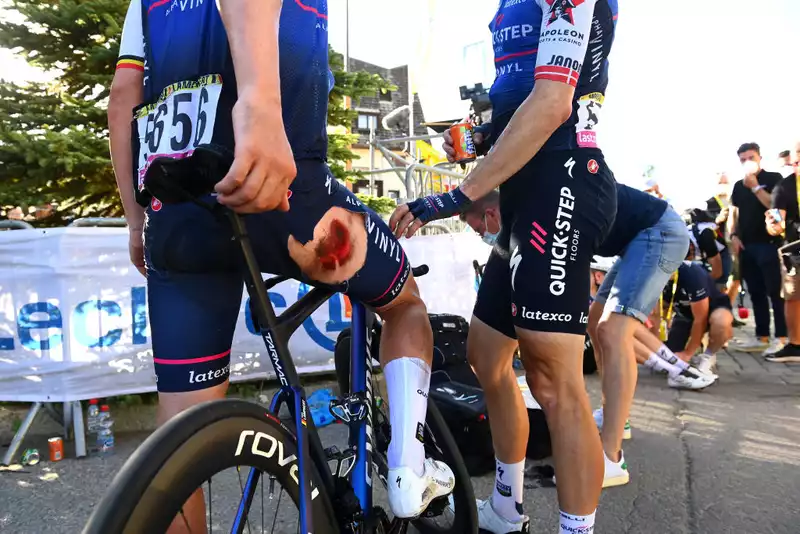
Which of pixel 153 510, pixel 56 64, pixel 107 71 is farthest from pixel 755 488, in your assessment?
pixel 56 64

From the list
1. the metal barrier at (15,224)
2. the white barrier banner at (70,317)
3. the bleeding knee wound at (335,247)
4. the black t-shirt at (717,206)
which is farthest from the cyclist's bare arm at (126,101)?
the black t-shirt at (717,206)

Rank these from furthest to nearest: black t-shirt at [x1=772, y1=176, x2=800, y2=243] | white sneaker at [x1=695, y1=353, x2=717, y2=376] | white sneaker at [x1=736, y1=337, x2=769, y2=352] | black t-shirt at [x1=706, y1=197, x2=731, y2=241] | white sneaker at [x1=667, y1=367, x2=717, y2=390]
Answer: black t-shirt at [x1=706, y1=197, x2=731, y2=241], white sneaker at [x1=736, y1=337, x2=769, y2=352], black t-shirt at [x1=772, y1=176, x2=800, y2=243], white sneaker at [x1=695, y1=353, x2=717, y2=376], white sneaker at [x1=667, y1=367, x2=717, y2=390]

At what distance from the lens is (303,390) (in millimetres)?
1483

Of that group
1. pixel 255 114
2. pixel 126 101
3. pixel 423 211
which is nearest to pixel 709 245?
pixel 423 211

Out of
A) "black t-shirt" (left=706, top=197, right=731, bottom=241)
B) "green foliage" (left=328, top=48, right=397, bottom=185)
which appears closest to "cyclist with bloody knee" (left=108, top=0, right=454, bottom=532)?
"green foliage" (left=328, top=48, right=397, bottom=185)

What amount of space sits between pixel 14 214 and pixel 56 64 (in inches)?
59.3

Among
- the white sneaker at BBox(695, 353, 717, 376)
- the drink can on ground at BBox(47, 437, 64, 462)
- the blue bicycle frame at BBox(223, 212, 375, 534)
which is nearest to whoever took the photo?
the blue bicycle frame at BBox(223, 212, 375, 534)

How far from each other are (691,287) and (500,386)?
4252 mm

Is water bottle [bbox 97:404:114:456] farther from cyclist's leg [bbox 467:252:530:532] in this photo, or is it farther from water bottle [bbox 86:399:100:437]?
cyclist's leg [bbox 467:252:530:532]

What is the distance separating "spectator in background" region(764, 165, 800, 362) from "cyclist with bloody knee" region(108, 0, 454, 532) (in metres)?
5.95

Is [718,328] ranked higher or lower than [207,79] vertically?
lower

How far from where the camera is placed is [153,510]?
99 cm

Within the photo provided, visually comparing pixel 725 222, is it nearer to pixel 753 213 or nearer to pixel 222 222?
pixel 753 213

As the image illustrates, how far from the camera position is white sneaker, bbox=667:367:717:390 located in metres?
4.82
